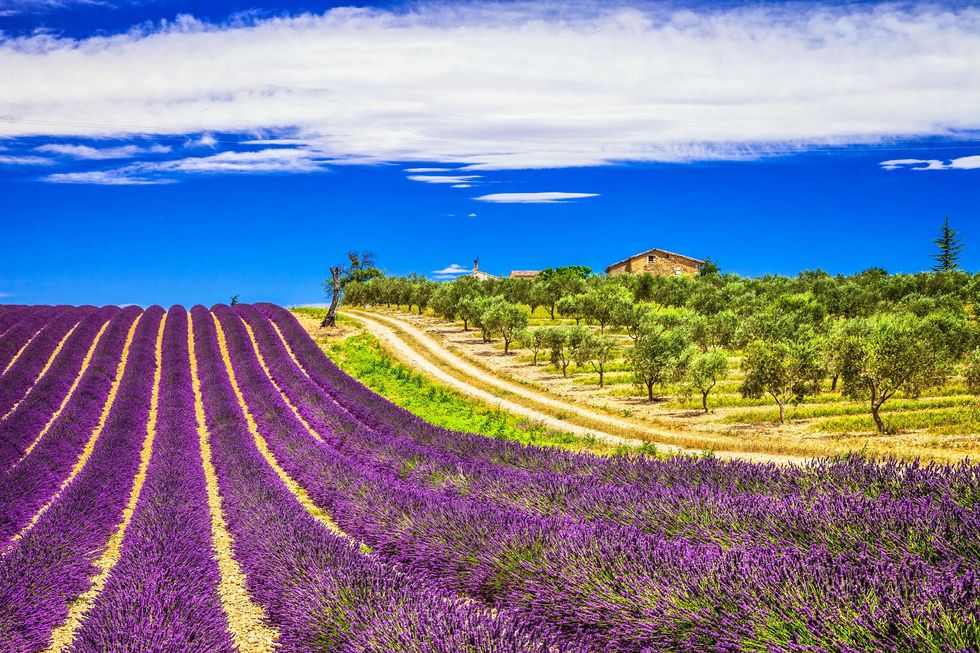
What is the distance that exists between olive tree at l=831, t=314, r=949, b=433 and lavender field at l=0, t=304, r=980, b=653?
20423mm

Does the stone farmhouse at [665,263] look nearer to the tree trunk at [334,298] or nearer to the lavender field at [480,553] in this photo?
the tree trunk at [334,298]

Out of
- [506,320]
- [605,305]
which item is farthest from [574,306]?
[506,320]

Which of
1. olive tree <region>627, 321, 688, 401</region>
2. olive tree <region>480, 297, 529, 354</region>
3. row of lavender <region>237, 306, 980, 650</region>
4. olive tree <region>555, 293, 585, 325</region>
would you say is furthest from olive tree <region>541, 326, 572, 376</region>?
row of lavender <region>237, 306, 980, 650</region>

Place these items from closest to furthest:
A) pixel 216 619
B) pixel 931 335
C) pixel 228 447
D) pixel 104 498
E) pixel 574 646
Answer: pixel 574 646 < pixel 216 619 < pixel 104 498 < pixel 228 447 < pixel 931 335

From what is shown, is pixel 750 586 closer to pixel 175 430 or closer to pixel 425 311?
pixel 175 430

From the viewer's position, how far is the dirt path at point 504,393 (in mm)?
29062

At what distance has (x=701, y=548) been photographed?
28.5 feet

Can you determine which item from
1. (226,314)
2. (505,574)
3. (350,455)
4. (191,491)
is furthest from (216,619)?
(226,314)

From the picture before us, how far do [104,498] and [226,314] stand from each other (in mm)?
46019

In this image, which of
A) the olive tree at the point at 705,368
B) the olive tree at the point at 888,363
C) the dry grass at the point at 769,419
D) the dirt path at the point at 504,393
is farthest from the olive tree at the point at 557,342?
the olive tree at the point at 888,363

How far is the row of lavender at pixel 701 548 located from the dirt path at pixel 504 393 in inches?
283

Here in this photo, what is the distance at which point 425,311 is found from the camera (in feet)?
304

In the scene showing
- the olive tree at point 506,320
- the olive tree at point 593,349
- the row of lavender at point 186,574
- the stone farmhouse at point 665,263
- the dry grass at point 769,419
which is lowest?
the dry grass at point 769,419

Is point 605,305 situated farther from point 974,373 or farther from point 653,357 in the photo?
point 974,373
